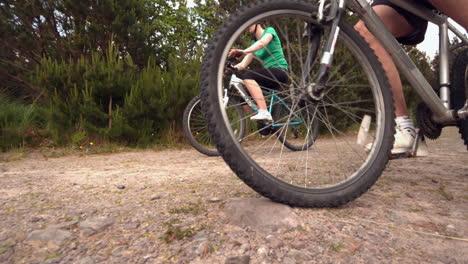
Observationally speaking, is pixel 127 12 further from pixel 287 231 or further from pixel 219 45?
pixel 287 231

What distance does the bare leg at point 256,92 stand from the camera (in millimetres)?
2840

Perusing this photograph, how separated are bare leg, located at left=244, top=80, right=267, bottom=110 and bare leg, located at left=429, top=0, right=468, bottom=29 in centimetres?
173

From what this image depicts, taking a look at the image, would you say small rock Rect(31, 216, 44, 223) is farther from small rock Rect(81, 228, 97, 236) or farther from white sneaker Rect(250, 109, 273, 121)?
white sneaker Rect(250, 109, 273, 121)

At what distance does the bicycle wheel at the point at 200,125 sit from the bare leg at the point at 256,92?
279mm

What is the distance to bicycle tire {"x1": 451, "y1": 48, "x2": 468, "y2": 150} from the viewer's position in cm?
136

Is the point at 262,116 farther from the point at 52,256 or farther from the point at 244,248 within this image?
the point at 52,256

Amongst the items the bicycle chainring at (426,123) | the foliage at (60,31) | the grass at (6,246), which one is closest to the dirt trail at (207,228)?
the grass at (6,246)

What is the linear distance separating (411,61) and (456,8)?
0.26m

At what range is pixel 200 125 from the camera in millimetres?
3779

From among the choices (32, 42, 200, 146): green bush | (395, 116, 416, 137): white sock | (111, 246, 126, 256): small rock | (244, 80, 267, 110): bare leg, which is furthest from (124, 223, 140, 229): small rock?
(32, 42, 200, 146): green bush

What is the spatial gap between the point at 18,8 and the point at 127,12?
311cm

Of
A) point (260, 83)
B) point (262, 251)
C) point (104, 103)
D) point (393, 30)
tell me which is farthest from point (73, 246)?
point (104, 103)

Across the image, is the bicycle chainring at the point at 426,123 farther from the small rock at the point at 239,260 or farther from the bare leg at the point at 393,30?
the small rock at the point at 239,260

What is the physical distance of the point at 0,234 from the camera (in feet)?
2.66
